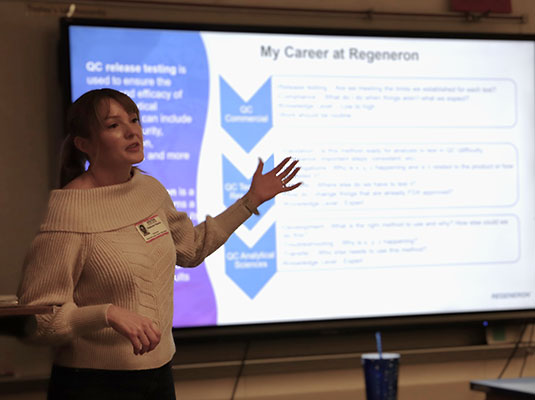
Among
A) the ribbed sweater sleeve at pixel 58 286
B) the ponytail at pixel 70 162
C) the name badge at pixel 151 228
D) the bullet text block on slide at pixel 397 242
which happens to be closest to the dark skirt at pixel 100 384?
the ribbed sweater sleeve at pixel 58 286

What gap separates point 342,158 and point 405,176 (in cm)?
30

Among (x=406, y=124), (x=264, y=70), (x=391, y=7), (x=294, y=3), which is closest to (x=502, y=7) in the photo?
(x=391, y=7)

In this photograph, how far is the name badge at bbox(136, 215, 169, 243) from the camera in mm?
1681

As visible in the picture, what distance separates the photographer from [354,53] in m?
3.11

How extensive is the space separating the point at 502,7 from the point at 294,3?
3.33 ft

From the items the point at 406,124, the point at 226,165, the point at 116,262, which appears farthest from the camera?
the point at 406,124

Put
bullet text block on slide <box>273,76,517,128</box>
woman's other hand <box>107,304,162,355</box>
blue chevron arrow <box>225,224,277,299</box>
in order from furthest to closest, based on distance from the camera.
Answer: bullet text block on slide <box>273,76,517,128</box>, blue chevron arrow <box>225,224,277,299</box>, woman's other hand <box>107,304,162,355</box>

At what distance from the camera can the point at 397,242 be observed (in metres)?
3.12

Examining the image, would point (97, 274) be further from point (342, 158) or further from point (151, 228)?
point (342, 158)

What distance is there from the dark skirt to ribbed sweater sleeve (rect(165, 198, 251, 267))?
0.36 m

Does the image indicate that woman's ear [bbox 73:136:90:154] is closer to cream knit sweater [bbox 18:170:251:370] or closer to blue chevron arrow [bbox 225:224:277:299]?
cream knit sweater [bbox 18:170:251:370]

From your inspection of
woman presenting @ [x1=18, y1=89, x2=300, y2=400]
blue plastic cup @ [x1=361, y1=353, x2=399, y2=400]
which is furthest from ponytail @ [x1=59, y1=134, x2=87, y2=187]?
blue plastic cup @ [x1=361, y1=353, x2=399, y2=400]

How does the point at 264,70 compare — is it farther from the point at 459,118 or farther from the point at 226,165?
the point at 459,118

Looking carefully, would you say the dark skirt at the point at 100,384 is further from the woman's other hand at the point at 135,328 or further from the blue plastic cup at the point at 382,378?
the blue plastic cup at the point at 382,378
